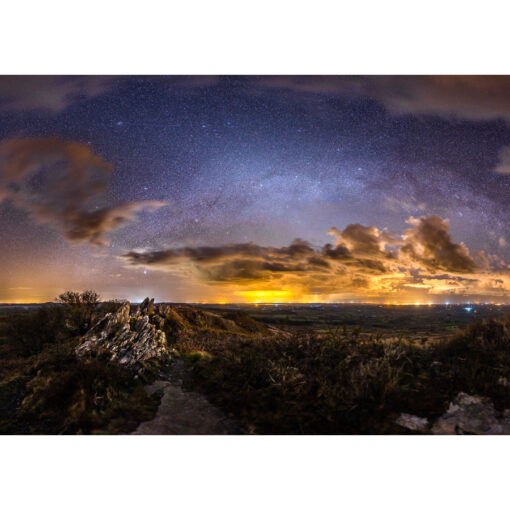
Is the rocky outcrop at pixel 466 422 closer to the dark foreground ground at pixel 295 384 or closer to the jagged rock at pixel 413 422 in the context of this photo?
the jagged rock at pixel 413 422

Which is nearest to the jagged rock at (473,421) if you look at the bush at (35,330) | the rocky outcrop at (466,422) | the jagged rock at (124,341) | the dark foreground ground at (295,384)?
the rocky outcrop at (466,422)

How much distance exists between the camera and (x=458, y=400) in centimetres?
569

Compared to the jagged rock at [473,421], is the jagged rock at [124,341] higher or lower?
higher

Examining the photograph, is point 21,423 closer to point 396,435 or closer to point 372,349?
point 396,435

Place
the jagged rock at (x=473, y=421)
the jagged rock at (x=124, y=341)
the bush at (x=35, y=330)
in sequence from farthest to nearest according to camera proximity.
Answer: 1. the bush at (x=35, y=330)
2. the jagged rock at (x=124, y=341)
3. the jagged rock at (x=473, y=421)

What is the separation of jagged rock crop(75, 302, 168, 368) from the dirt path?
98.5 inches

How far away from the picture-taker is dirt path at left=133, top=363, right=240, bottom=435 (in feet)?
19.0

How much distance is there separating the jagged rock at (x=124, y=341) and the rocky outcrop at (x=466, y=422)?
25.8ft

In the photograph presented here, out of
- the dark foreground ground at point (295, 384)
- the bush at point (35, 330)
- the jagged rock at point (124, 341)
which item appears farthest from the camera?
the bush at point (35, 330)

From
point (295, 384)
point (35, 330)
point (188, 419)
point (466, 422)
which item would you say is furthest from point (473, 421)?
point (35, 330)

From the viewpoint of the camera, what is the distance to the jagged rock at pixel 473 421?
5.27m

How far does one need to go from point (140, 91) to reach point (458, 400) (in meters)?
15.0

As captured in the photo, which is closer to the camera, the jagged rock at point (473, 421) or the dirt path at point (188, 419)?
the jagged rock at point (473, 421)

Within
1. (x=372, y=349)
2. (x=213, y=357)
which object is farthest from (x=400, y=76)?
(x=213, y=357)
